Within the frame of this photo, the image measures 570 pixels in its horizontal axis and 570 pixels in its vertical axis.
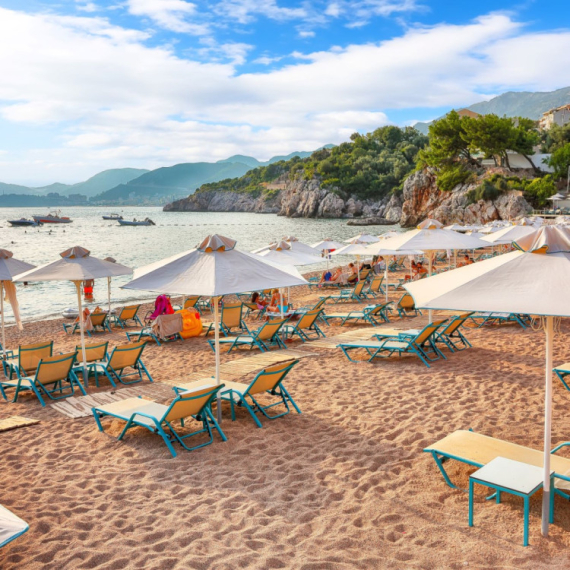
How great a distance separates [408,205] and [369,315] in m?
63.1

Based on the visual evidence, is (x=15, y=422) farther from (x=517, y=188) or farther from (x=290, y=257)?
(x=517, y=188)

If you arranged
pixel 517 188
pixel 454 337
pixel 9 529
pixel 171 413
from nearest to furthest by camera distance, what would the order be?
pixel 9 529
pixel 171 413
pixel 454 337
pixel 517 188

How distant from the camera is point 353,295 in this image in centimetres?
1697

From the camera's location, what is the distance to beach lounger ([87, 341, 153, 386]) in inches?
316

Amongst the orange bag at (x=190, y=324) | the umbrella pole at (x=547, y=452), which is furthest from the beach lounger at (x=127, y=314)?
the umbrella pole at (x=547, y=452)

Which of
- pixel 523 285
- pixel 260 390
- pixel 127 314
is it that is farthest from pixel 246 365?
pixel 127 314

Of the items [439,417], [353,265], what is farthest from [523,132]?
[439,417]

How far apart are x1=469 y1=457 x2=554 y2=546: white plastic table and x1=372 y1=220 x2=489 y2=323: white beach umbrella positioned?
18.0ft

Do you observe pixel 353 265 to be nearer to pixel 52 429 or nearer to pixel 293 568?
pixel 52 429

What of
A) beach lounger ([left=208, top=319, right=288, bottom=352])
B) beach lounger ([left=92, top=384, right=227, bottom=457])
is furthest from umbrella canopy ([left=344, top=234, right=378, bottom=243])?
beach lounger ([left=92, top=384, right=227, bottom=457])

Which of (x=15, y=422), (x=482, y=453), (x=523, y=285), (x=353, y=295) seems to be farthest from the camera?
(x=353, y=295)

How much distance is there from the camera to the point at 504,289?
3.31m

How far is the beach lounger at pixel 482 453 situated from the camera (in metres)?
3.99

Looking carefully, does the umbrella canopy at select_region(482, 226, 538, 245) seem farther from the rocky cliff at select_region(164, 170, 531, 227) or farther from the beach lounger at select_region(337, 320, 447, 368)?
the rocky cliff at select_region(164, 170, 531, 227)
